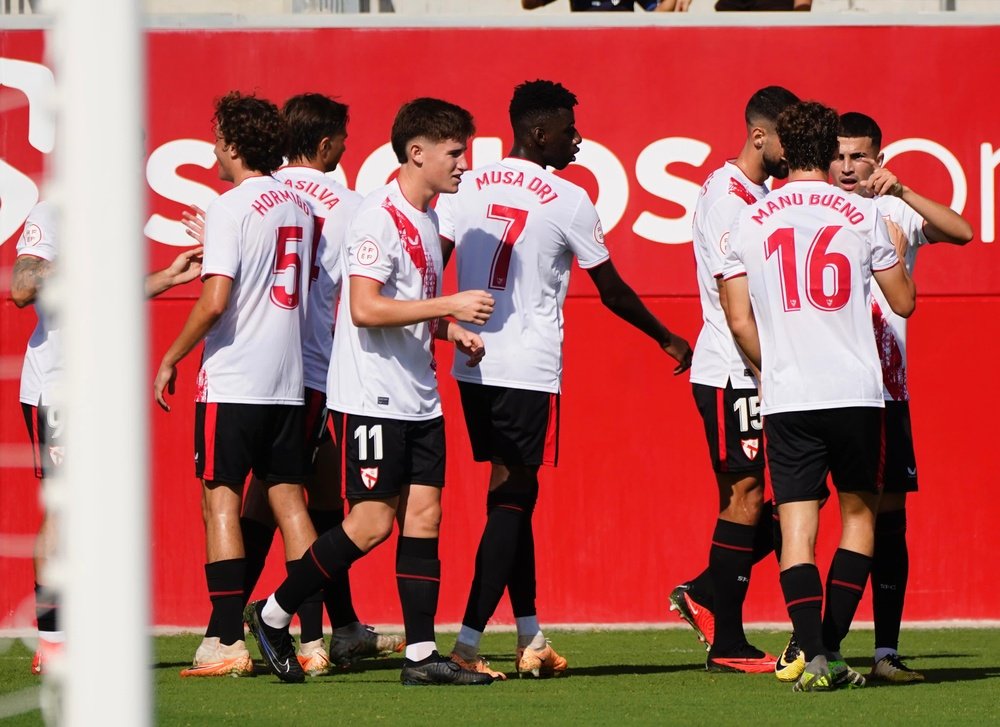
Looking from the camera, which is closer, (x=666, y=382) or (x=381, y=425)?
(x=381, y=425)

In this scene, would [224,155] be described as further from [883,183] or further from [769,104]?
[883,183]

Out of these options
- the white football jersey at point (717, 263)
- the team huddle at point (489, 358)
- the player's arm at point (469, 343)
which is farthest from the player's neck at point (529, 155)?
the player's arm at point (469, 343)

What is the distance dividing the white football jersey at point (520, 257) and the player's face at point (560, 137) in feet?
0.28

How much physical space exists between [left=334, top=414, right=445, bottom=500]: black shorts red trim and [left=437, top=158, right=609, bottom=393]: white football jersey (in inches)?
15.7

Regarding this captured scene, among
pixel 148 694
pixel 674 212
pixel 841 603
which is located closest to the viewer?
pixel 148 694

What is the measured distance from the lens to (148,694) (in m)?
2.55

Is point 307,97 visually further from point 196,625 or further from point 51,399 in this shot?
point 196,625

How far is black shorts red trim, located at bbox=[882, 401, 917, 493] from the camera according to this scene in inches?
Answer: 233

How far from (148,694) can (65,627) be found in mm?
171

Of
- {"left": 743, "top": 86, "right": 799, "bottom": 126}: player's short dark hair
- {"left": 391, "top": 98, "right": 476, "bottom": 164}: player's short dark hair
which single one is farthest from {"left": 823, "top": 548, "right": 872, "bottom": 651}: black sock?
{"left": 391, "top": 98, "right": 476, "bottom": 164}: player's short dark hair

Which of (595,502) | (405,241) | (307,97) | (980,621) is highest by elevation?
(307,97)

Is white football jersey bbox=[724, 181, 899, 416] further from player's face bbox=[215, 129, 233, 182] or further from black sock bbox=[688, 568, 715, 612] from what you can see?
player's face bbox=[215, 129, 233, 182]

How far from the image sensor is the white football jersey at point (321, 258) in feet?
21.5

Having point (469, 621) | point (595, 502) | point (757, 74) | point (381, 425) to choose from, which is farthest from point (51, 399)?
point (757, 74)
